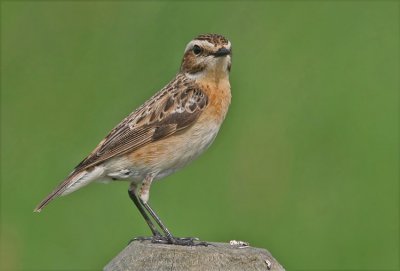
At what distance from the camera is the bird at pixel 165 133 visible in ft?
28.3

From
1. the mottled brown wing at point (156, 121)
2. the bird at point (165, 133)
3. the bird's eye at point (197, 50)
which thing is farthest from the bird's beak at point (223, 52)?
the mottled brown wing at point (156, 121)

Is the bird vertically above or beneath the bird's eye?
Result: beneath

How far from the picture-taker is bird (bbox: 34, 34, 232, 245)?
28.3 ft

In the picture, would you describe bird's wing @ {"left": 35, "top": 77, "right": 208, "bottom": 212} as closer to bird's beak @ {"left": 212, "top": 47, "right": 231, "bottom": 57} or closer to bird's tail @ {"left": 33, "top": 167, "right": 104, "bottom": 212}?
bird's tail @ {"left": 33, "top": 167, "right": 104, "bottom": 212}

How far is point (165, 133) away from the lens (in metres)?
8.79

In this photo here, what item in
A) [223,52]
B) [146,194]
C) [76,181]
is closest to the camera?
[76,181]

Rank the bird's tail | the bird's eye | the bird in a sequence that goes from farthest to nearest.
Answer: the bird's eye
the bird
the bird's tail

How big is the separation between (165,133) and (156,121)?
12cm

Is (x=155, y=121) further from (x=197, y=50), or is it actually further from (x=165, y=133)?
(x=197, y=50)

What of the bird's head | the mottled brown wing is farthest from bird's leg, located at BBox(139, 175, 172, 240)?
the bird's head

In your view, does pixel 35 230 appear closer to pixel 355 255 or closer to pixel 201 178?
pixel 201 178

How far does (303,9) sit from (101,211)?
454 centimetres

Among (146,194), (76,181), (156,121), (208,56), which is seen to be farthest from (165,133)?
(76,181)

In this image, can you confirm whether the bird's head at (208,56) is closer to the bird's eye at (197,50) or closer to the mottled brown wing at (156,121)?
the bird's eye at (197,50)
